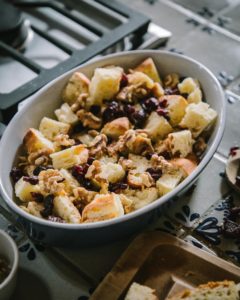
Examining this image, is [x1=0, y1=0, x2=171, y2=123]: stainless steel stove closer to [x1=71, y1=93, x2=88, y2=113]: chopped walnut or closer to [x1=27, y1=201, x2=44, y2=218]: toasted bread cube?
[x1=71, y1=93, x2=88, y2=113]: chopped walnut

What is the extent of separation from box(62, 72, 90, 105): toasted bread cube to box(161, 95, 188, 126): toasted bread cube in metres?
0.16

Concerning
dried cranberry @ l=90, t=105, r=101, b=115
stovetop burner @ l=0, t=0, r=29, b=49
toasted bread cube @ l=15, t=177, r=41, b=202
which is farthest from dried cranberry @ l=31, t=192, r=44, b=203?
stovetop burner @ l=0, t=0, r=29, b=49

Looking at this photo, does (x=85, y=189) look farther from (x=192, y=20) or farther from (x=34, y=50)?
(x=192, y=20)

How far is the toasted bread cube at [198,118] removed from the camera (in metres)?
0.92

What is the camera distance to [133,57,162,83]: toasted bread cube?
1039 millimetres

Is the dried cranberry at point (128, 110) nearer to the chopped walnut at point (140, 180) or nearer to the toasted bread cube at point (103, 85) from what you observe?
the toasted bread cube at point (103, 85)

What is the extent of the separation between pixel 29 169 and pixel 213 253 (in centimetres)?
32

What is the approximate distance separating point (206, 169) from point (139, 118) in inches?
6.4

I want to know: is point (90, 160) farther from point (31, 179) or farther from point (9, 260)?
point (9, 260)

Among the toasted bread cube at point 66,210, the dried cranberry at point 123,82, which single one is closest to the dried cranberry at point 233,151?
the dried cranberry at point 123,82

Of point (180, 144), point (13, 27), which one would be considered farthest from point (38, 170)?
point (13, 27)

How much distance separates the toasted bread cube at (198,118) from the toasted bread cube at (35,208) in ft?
0.94

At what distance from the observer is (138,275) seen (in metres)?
0.80

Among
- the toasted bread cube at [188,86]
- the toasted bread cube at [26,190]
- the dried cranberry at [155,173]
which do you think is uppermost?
the toasted bread cube at [188,86]
